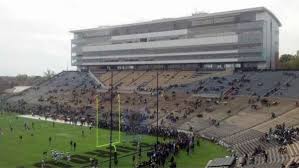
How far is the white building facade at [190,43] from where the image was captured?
79750mm

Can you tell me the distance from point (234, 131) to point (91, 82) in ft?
160

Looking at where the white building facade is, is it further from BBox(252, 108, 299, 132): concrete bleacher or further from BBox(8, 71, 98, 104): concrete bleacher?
BBox(252, 108, 299, 132): concrete bleacher

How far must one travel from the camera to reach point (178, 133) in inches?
2020

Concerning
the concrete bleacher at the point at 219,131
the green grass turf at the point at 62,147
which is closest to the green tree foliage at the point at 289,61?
the concrete bleacher at the point at 219,131

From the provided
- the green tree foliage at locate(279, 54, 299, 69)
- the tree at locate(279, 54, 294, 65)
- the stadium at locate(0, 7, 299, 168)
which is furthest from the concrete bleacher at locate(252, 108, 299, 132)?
the tree at locate(279, 54, 294, 65)

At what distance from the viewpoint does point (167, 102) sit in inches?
2766

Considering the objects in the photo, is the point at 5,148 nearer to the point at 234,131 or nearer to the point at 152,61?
the point at 234,131

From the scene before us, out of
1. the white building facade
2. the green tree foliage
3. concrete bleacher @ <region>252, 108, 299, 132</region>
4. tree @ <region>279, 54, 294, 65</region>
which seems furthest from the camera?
tree @ <region>279, 54, 294, 65</region>

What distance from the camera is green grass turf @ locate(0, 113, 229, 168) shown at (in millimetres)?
38062

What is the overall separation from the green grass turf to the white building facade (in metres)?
33.6

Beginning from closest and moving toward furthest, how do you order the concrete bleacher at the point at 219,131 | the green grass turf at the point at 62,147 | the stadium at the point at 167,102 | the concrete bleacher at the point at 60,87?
the green grass turf at the point at 62,147 → the stadium at the point at 167,102 → the concrete bleacher at the point at 219,131 → the concrete bleacher at the point at 60,87

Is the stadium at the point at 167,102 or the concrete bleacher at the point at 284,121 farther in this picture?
the concrete bleacher at the point at 284,121

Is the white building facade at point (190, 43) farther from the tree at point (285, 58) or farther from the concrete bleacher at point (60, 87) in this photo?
the tree at point (285, 58)

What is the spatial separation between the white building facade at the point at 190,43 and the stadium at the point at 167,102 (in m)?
0.19
